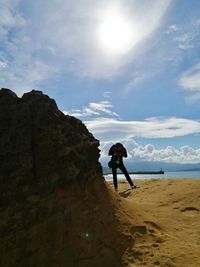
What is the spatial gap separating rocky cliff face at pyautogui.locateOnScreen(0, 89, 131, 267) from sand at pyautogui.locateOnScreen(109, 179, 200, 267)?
316mm

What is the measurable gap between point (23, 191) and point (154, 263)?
278 centimetres

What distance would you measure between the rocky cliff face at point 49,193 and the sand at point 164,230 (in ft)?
1.04

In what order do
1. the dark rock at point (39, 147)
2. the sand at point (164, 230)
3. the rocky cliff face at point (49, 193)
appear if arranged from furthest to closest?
1. the dark rock at point (39, 147)
2. the rocky cliff face at point (49, 193)
3. the sand at point (164, 230)

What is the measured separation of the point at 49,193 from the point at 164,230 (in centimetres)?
257

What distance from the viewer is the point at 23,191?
714 centimetres

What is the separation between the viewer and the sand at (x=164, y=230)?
21.4 feet

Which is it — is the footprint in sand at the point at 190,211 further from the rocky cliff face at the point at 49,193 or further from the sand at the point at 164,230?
the rocky cliff face at the point at 49,193

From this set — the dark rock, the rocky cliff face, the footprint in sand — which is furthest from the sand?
the dark rock

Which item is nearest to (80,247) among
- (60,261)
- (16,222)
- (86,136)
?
(60,261)

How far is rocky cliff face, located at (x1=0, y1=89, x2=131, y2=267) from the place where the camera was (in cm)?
666

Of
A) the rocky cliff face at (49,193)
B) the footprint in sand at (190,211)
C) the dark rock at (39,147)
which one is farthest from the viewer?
the footprint in sand at (190,211)

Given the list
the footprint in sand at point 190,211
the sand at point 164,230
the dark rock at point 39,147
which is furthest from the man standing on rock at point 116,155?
the dark rock at point 39,147

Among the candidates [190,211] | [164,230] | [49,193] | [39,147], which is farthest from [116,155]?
[49,193]

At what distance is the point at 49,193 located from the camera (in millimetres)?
7230
